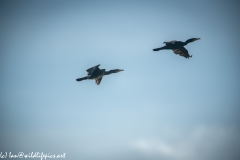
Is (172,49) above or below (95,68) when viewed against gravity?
above

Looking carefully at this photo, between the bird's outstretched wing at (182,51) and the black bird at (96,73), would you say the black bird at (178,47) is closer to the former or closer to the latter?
the bird's outstretched wing at (182,51)

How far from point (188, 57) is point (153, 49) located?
4.72 metres

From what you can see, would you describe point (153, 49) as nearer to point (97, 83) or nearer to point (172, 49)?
point (172, 49)

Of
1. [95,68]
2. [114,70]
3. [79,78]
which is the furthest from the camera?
[114,70]

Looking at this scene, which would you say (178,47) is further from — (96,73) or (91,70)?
(91,70)

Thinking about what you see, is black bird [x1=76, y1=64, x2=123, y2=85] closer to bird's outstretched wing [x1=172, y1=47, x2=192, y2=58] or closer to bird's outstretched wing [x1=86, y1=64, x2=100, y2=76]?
bird's outstretched wing [x1=86, y1=64, x2=100, y2=76]

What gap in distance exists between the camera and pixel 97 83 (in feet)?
112

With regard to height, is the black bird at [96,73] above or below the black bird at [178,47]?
below

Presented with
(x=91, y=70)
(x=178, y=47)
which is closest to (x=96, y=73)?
(x=91, y=70)

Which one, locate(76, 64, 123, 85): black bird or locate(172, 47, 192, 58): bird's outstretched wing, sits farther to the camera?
locate(172, 47, 192, 58): bird's outstretched wing

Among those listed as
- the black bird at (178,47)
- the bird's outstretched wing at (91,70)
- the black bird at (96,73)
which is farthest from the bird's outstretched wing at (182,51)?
the bird's outstretched wing at (91,70)

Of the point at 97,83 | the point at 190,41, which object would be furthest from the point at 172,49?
the point at 97,83

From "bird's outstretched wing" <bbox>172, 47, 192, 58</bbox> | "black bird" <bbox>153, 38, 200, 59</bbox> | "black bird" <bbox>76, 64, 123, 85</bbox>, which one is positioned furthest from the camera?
"bird's outstretched wing" <bbox>172, 47, 192, 58</bbox>

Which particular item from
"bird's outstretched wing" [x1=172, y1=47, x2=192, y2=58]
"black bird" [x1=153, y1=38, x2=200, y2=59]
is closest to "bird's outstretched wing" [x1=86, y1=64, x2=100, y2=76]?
"black bird" [x1=153, y1=38, x2=200, y2=59]
